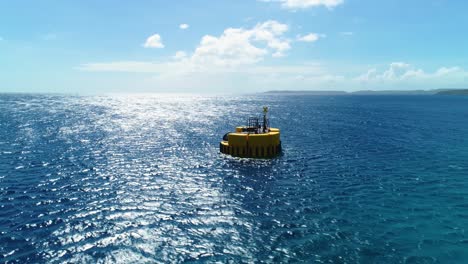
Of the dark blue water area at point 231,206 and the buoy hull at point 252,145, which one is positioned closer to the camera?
the dark blue water area at point 231,206

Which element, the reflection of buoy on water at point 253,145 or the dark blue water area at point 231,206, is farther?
the reflection of buoy on water at point 253,145

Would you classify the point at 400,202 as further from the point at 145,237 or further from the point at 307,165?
the point at 145,237

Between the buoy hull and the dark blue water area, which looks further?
the buoy hull

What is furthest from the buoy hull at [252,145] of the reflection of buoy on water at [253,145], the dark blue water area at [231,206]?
the dark blue water area at [231,206]

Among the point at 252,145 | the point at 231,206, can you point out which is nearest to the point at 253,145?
the point at 252,145

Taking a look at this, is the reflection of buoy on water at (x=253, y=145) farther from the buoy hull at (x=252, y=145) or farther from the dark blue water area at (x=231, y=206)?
the dark blue water area at (x=231, y=206)

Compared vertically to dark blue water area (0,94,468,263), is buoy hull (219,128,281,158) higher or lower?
higher

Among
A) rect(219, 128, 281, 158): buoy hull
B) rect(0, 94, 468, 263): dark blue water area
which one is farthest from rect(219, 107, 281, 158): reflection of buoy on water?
rect(0, 94, 468, 263): dark blue water area

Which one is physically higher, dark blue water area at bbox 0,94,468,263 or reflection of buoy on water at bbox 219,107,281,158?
reflection of buoy on water at bbox 219,107,281,158

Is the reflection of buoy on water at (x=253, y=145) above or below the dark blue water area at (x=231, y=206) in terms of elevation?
above

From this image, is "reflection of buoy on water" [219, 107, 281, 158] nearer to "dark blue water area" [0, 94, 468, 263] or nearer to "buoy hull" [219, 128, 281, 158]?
"buoy hull" [219, 128, 281, 158]

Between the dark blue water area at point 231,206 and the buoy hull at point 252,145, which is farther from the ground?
the buoy hull at point 252,145
